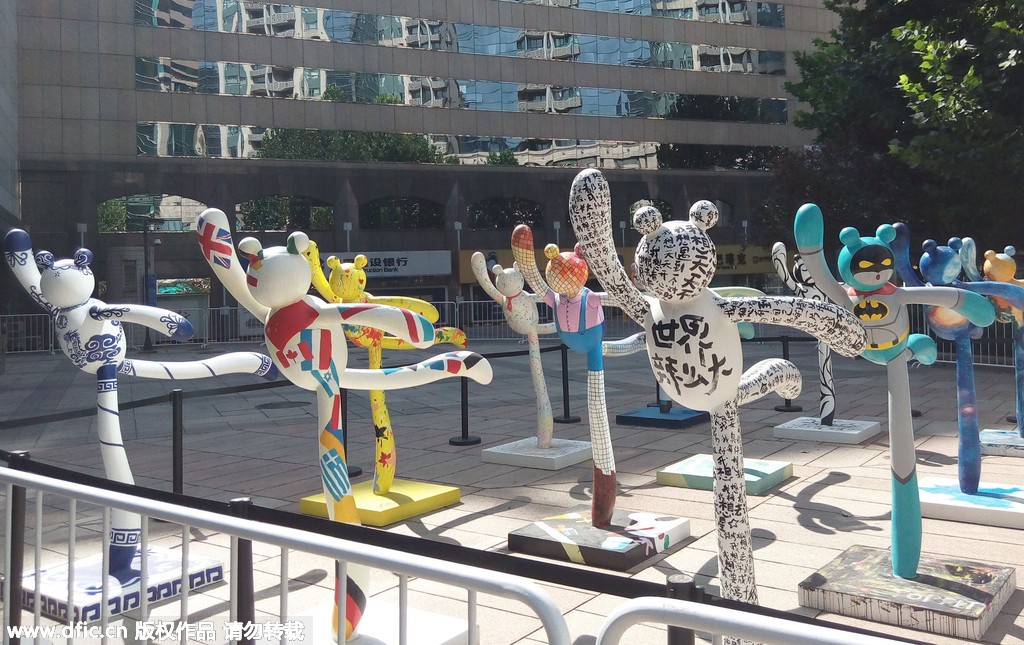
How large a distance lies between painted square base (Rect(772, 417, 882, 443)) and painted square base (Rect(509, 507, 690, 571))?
3.91 m

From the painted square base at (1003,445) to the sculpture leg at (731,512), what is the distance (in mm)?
5855

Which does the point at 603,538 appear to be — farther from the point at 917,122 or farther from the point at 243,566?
the point at 917,122

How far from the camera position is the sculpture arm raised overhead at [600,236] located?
3.79 metres

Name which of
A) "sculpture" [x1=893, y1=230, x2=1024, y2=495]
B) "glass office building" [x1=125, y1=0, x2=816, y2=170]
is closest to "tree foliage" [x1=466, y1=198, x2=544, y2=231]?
"glass office building" [x1=125, y1=0, x2=816, y2=170]

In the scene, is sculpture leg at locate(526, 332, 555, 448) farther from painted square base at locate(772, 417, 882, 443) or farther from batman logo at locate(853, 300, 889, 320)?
batman logo at locate(853, 300, 889, 320)

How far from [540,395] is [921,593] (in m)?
4.48

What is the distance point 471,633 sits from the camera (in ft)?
6.85

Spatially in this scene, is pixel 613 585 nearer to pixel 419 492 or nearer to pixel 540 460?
pixel 419 492

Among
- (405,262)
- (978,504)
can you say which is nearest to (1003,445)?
(978,504)

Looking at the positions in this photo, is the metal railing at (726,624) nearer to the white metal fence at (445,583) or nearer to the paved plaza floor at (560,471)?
the white metal fence at (445,583)

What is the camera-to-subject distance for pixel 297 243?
4.02 meters

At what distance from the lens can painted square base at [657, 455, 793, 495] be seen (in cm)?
712

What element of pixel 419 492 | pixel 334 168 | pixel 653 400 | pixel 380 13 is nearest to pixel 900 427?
pixel 419 492

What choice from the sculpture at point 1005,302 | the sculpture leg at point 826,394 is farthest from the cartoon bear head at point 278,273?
the sculpture leg at point 826,394
